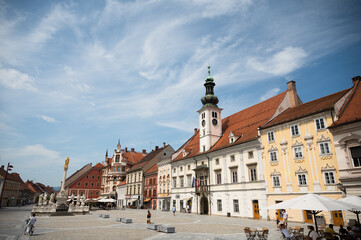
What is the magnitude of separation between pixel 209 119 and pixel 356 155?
77.8 ft

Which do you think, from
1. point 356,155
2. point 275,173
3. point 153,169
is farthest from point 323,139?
point 153,169

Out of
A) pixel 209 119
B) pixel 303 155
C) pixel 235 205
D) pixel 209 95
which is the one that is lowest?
pixel 235 205

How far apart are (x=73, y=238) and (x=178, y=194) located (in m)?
31.0

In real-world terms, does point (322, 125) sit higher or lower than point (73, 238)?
higher

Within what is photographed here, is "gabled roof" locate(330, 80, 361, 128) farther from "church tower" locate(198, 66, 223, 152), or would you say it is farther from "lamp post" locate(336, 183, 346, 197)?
"church tower" locate(198, 66, 223, 152)

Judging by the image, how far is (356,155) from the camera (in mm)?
20297

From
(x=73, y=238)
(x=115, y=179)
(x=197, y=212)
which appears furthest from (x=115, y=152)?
(x=73, y=238)

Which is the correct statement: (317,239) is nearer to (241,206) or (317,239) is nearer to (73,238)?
(73,238)

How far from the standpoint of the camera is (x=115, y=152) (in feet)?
252

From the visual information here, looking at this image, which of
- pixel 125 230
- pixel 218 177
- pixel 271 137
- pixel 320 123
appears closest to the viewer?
pixel 125 230

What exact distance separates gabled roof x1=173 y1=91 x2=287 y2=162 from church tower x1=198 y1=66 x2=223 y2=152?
3.65ft

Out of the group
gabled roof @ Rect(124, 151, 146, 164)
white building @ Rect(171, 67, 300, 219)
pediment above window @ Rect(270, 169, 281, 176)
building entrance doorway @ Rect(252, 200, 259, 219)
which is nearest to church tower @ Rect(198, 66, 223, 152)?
white building @ Rect(171, 67, 300, 219)

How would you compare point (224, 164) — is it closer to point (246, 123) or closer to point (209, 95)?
point (246, 123)

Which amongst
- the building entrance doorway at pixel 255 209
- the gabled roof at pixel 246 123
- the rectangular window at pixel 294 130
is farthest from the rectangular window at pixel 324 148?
the building entrance doorway at pixel 255 209
